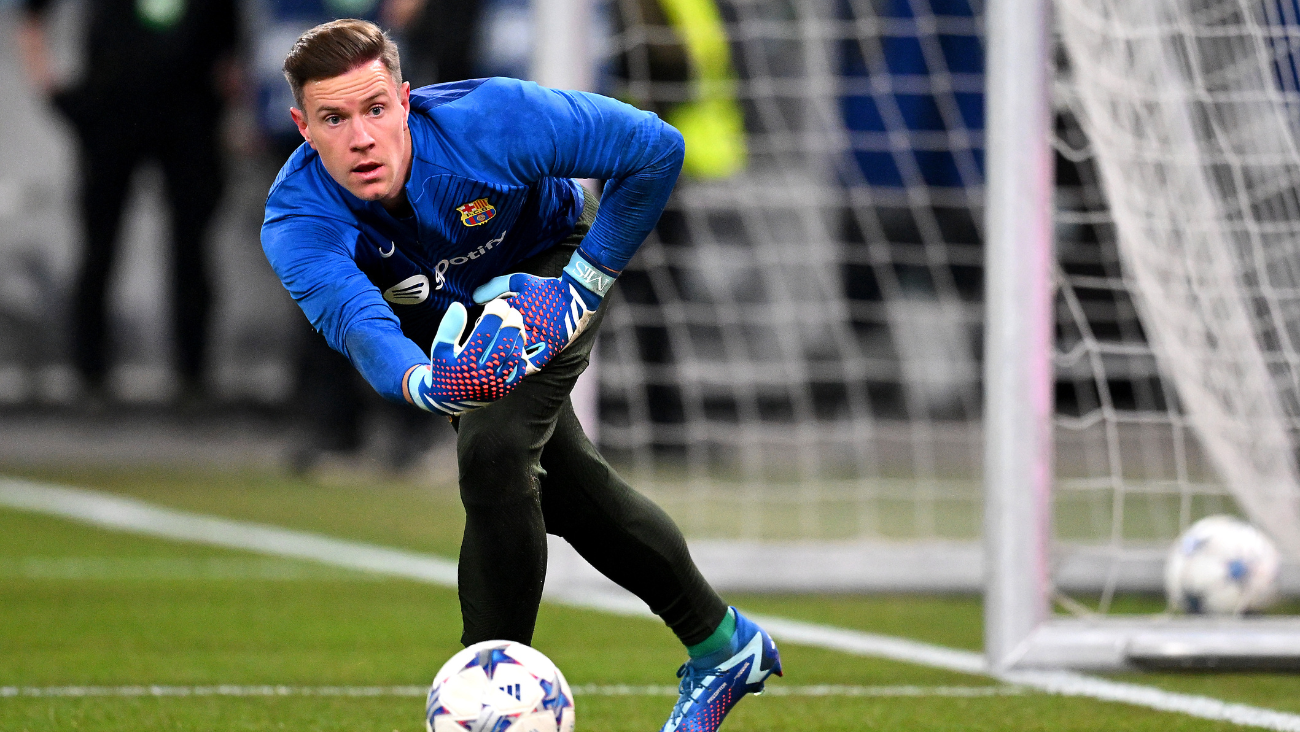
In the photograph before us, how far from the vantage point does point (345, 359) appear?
860cm

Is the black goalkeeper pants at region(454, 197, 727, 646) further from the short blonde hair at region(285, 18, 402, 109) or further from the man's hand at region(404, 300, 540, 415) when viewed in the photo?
the short blonde hair at region(285, 18, 402, 109)

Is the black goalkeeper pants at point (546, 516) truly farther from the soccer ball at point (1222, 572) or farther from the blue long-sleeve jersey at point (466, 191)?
the soccer ball at point (1222, 572)

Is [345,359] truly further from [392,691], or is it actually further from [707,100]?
[392,691]

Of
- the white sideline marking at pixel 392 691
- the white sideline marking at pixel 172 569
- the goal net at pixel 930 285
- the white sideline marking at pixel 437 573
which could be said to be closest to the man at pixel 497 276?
the white sideline marking at pixel 392 691

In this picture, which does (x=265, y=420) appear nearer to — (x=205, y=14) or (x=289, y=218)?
(x=205, y=14)

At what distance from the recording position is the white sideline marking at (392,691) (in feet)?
13.6

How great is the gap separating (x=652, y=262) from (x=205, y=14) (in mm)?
4631

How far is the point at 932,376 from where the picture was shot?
10930 mm

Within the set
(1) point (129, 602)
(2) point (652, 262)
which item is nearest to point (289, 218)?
(1) point (129, 602)

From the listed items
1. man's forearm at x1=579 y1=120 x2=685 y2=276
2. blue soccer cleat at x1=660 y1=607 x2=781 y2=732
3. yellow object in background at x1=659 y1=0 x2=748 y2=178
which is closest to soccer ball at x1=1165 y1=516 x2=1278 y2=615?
blue soccer cleat at x1=660 y1=607 x2=781 y2=732

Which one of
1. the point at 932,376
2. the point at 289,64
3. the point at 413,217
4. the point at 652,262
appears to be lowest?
the point at 932,376

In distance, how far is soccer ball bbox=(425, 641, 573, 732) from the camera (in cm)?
305

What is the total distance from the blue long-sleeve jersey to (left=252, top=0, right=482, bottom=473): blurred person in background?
5.11m

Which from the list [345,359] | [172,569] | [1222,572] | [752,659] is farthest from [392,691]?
[345,359]
